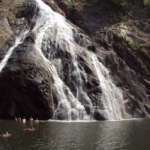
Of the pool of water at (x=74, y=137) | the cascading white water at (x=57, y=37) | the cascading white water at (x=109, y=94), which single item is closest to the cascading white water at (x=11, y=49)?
the cascading white water at (x=57, y=37)

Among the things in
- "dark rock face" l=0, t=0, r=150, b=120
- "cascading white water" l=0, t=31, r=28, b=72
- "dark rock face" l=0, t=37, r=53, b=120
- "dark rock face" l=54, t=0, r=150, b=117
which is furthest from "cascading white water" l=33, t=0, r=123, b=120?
"dark rock face" l=54, t=0, r=150, b=117

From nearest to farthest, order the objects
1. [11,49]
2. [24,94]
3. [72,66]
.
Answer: [24,94] < [11,49] < [72,66]

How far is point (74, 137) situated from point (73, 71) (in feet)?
79.2

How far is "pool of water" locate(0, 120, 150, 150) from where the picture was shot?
118 ft

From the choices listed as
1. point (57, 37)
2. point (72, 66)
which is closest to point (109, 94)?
A: point (72, 66)

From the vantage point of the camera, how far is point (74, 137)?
4075 centimetres

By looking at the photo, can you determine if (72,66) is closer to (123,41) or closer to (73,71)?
(73,71)

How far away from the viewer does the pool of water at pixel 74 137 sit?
3588 centimetres

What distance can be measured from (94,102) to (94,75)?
5596 mm

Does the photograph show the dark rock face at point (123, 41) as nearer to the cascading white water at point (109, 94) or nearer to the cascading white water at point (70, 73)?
the cascading white water at point (109, 94)

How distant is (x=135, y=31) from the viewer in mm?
84188

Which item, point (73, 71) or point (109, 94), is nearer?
point (73, 71)

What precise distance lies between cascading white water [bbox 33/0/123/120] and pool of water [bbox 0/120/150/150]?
27.2 ft

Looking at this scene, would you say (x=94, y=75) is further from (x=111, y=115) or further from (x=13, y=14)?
(x=13, y=14)
